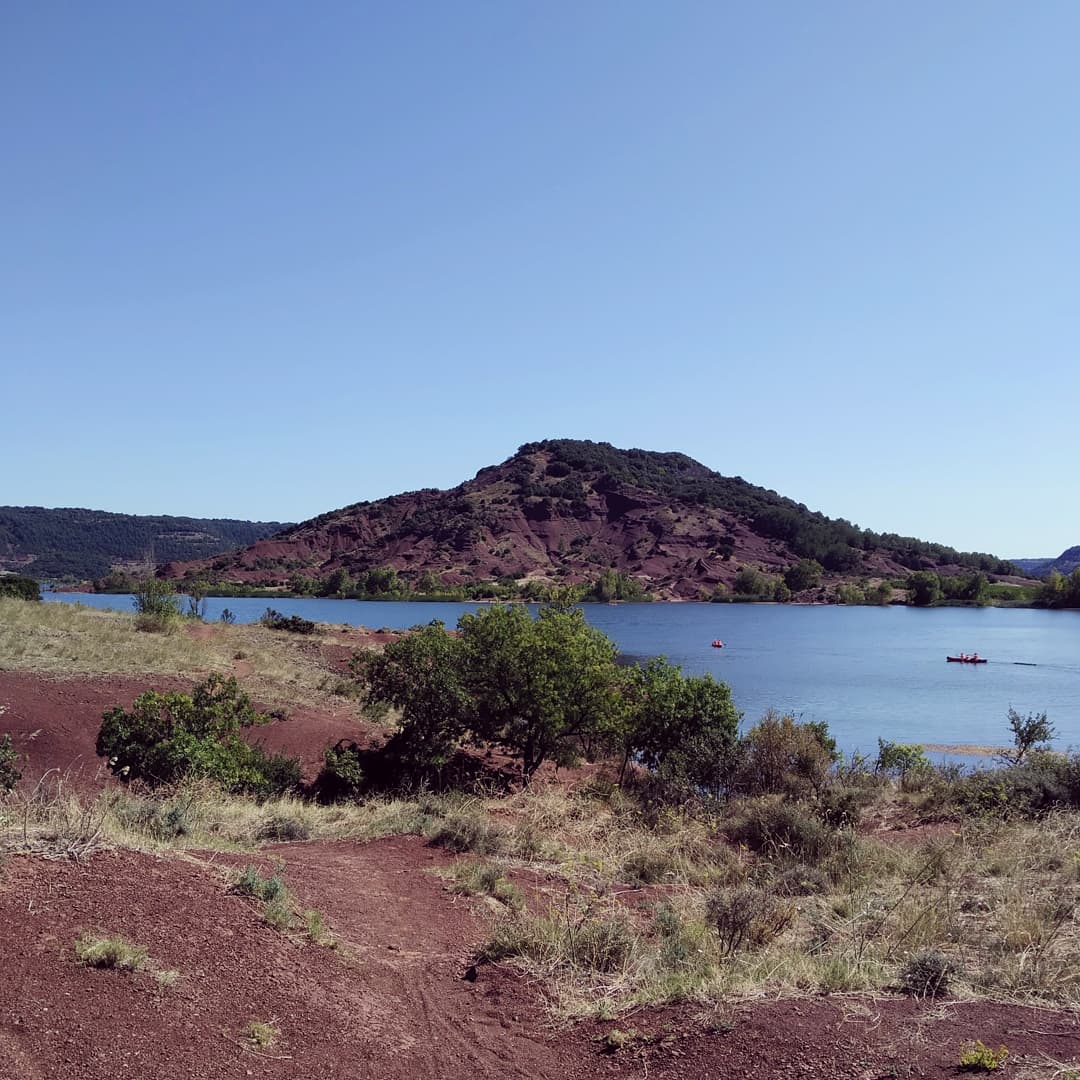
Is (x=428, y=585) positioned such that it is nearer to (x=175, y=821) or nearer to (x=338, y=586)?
(x=338, y=586)

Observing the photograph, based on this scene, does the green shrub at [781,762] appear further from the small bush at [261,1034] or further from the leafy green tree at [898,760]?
the small bush at [261,1034]

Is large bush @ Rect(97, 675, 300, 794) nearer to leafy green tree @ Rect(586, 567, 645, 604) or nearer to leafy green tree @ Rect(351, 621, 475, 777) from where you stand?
leafy green tree @ Rect(351, 621, 475, 777)

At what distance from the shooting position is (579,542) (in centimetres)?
15662

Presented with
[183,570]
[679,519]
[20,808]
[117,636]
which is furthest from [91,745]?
[679,519]

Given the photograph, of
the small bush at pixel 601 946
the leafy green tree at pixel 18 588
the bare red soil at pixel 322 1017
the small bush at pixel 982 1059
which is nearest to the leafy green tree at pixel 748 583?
the leafy green tree at pixel 18 588

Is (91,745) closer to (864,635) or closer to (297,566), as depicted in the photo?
(864,635)

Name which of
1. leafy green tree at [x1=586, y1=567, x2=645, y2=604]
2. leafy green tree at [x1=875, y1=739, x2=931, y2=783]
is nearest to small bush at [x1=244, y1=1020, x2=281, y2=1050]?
leafy green tree at [x1=875, y1=739, x2=931, y2=783]

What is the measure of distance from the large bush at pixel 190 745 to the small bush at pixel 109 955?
8.79m

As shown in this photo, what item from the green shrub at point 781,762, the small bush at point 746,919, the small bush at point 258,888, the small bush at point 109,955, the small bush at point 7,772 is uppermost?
the small bush at point 109,955

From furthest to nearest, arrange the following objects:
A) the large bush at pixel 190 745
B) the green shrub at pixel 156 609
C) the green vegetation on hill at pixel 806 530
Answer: the green vegetation on hill at pixel 806 530 → the green shrub at pixel 156 609 → the large bush at pixel 190 745

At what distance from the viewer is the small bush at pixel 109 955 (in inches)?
196

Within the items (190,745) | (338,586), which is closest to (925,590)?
(338,586)

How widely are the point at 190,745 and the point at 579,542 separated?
143206 millimetres

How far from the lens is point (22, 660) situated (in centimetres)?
2109
